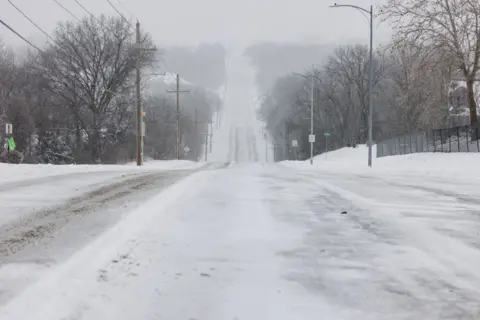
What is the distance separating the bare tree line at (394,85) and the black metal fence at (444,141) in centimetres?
198

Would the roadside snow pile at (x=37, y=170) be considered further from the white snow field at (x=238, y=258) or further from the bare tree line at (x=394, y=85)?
the bare tree line at (x=394, y=85)

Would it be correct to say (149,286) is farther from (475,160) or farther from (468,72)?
(468,72)

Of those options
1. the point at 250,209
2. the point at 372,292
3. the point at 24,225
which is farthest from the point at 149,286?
the point at 250,209

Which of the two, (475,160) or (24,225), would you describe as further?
(475,160)

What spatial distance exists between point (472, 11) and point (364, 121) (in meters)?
44.5

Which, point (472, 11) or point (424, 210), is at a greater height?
point (472, 11)

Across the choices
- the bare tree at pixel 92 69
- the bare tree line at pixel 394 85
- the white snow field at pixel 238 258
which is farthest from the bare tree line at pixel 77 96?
the white snow field at pixel 238 258

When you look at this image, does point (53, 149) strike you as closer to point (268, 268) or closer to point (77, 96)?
point (77, 96)

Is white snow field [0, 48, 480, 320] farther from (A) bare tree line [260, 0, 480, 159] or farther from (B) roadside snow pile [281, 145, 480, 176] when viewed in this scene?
(A) bare tree line [260, 0, 480, 159]

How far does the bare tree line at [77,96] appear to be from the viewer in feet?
167

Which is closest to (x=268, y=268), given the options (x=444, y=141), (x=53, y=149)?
(x=444, y=141)

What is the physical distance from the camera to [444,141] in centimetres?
3128

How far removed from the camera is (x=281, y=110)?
380 feet

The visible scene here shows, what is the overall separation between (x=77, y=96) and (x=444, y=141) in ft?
119
